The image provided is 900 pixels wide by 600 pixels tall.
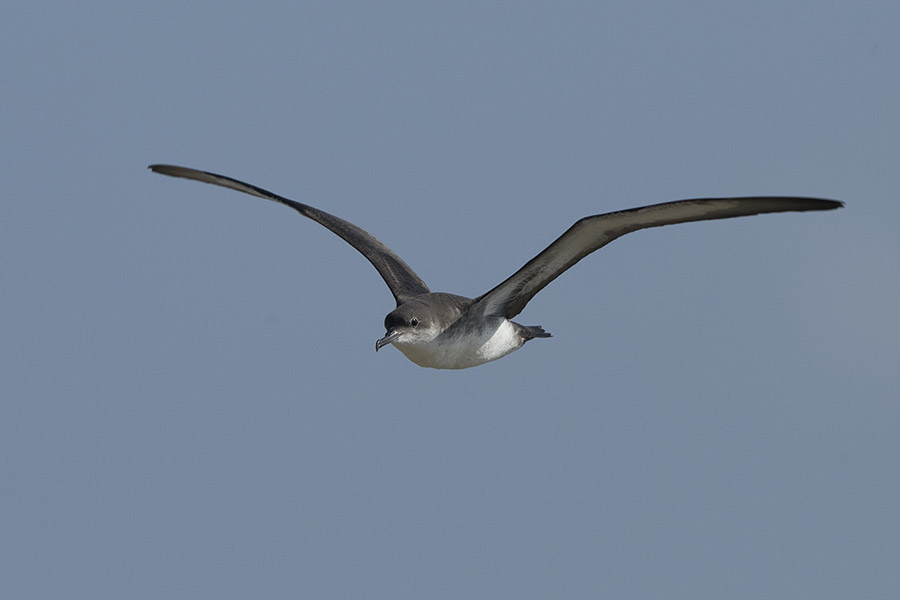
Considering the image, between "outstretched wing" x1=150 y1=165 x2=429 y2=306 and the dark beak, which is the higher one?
"outstretched wing" x1=150 y1=165 x2=429 y2=306

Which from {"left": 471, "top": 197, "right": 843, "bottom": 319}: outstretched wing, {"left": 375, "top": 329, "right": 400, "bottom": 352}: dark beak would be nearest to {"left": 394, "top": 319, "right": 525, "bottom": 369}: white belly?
{"left": 375, "top": 329, "right": 400, "bottom": 352}: dark beak

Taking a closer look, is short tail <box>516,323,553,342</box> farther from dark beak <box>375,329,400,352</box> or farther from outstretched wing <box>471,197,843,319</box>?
dark beak <box>375,329,400,352</box>

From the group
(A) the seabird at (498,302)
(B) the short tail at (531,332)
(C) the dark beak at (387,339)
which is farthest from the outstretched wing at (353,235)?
(C) the dark beak at (387,339)

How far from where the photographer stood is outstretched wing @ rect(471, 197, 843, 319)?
10562 mm

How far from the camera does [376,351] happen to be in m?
12.5

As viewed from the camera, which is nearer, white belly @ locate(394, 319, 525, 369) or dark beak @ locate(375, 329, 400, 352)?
dark beak @ locate(375, 329, 400, 352)

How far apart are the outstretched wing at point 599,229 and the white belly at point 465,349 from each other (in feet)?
0.98

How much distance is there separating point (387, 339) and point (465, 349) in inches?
52.3

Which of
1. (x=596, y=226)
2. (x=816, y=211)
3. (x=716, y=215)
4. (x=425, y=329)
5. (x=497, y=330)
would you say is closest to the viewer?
(x=816, y=211)

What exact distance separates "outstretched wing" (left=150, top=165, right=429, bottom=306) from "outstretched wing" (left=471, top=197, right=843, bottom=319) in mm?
1941

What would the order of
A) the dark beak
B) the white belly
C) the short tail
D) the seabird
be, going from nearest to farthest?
the seabird → the dark beak → the white belly → the short tail

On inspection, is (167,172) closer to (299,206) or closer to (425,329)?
(299,206)

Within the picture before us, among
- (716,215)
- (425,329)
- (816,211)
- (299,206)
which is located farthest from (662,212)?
(299,206)

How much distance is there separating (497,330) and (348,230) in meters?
3.63
